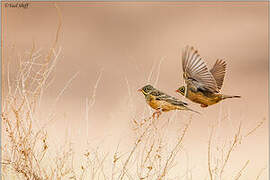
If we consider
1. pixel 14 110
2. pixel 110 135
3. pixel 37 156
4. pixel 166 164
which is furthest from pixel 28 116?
pixel 166 164

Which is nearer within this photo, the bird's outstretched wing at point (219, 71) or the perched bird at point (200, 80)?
the perched bird at point (200, 80)

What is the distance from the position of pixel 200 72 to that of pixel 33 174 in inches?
43.5

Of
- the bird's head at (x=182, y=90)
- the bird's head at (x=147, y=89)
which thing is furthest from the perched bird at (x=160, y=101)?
the bird's head at (x=182, y=90)

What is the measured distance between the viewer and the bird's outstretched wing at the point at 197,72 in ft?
5.54

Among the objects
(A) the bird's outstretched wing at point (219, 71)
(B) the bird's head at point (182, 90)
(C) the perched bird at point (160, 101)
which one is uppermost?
(A) the bird's outstretched wing at point (219, 71)

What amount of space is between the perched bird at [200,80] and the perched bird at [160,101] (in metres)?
0.08

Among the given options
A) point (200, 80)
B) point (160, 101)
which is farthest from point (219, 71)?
point (160, 101)

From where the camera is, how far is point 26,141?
202 cm

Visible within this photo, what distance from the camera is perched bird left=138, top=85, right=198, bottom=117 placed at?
175 cm

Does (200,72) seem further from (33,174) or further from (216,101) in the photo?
(33,174)

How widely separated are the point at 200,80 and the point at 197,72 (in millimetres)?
54

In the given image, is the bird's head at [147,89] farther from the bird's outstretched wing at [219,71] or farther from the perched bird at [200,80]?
the bird's outstretched wing at [219,71]

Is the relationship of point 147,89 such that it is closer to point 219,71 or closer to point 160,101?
point 160,101

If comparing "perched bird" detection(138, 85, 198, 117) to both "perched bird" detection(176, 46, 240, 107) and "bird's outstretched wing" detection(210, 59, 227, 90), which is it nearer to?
"perched bird" detection(176, 46, 240, 107)
